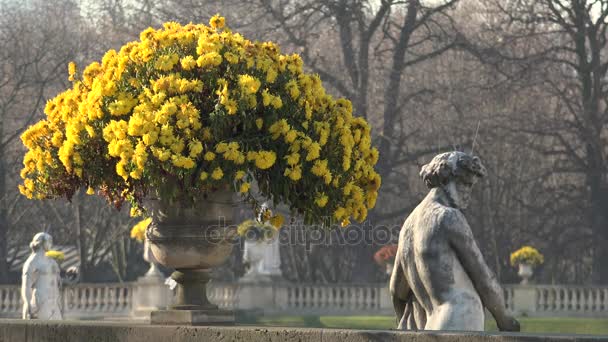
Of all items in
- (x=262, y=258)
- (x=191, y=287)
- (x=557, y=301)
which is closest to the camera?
(x=191, y=287)

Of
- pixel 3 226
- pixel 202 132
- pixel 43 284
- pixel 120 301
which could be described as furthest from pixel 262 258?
pixel 202 132

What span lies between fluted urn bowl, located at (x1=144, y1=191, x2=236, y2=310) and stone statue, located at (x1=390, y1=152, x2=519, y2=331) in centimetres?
174

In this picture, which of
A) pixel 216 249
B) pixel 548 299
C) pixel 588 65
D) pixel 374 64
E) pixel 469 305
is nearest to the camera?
pixel 469 305

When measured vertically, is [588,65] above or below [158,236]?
above

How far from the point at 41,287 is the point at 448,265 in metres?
13.0

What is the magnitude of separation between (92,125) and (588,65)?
27.6 metres

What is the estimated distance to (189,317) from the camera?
973 centimetres

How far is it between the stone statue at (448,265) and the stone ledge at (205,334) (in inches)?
37.1

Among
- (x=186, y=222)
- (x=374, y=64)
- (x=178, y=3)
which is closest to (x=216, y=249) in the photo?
(x=186, y=222)

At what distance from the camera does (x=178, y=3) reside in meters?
36.9

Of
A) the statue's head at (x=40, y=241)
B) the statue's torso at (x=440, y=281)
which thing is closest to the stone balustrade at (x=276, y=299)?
the statue's head at (x=40, y=241)

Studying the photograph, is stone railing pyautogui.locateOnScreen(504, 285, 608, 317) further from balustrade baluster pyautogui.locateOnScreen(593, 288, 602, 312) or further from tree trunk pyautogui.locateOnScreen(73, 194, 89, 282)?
tree trunk pyautogui.locateOnScreen(73, 194, 89, 282)

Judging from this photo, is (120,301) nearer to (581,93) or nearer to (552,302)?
(552,302)

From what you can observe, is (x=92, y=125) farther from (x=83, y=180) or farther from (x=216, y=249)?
(x=216, y=249)
